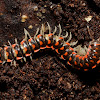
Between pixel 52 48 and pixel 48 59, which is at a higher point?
pixel 52 48

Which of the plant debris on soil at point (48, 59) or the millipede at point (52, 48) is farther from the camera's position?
the plant debris on soil at point (48, 59)

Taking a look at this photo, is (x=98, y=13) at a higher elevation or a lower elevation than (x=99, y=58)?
higher

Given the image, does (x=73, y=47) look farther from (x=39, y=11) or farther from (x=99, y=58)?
(x=39, y=11)

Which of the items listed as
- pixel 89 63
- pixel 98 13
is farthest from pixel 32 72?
pixel 98 13

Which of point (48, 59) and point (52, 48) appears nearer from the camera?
point (52, 48)
